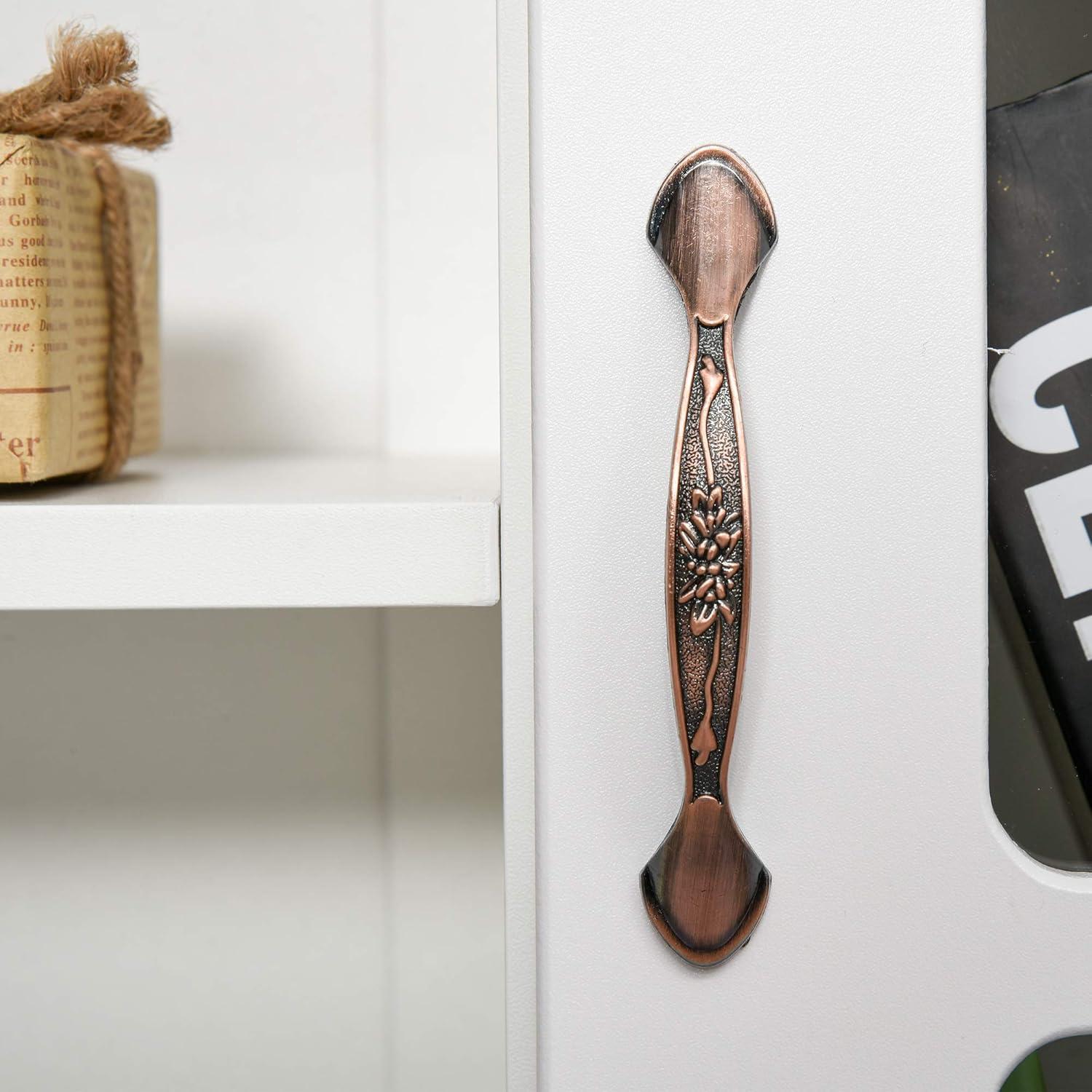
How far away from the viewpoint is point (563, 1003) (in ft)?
0.79

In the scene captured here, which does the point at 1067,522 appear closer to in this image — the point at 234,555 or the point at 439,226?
the point at 234,555

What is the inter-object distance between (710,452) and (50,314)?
20cm

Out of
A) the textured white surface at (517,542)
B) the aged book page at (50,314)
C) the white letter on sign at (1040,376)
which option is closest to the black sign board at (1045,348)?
the white letter on sign at (1040,376)

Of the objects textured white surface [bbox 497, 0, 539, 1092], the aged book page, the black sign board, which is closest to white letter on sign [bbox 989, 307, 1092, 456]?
the black sign board

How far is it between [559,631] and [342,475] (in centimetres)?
17

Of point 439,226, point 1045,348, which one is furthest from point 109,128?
point 1045,348

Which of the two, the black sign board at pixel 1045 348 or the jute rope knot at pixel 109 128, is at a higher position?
the jute rope knot at pixel 109 128

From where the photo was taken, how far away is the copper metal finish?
0.22m

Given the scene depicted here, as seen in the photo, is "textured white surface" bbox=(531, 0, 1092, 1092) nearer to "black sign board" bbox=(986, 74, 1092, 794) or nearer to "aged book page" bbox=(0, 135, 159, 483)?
"black sign board" bbox=(986, 74, 1092, 794)

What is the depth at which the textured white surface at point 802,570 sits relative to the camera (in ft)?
0.74

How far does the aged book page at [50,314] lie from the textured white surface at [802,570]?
0.15 metres

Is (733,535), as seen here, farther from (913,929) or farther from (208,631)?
(208,631)

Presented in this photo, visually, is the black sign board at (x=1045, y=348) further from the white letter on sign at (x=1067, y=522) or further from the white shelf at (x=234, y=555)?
the white shelf at (x=234, y=555)

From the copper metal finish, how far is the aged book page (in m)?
0.18
